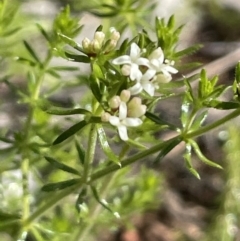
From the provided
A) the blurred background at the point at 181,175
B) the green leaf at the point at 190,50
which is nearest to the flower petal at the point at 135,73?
the green leaf at the point at 190,50

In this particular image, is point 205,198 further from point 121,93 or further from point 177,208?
point 121,93

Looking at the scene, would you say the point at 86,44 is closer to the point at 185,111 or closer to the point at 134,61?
the point at 134,61

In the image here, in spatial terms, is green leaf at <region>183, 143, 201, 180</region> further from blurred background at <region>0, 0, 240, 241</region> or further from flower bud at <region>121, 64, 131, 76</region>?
blurred background at <region>0, 0, 240, 241</region>

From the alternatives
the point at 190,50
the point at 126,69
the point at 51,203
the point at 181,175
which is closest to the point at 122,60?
the point at 126,69

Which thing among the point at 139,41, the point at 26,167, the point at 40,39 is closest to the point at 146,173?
the point at 26,167

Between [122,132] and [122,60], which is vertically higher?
[122,60]

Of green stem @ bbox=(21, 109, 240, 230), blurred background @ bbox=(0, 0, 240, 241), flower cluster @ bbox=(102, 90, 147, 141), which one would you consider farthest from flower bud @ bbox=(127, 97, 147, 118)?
blurred background @ bbox=(0, 0, 240, 241)

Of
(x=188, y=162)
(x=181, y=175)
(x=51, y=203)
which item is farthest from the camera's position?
(x=181, y=175)
